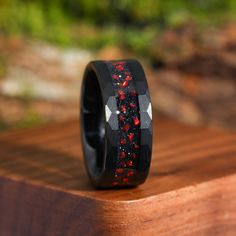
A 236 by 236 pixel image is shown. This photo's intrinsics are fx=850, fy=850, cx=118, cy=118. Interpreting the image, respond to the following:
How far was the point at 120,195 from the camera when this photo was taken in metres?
1.73

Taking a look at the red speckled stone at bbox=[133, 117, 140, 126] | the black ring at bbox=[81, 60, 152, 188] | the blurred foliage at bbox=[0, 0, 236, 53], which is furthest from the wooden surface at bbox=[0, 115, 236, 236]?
the blurred foliage at bbox=[0, 0, 236, 53]

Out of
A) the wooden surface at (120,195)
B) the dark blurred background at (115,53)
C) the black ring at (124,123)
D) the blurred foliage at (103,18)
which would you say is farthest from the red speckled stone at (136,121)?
the blurred foliage at (103,18)

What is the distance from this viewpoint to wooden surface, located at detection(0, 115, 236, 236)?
1.71 m

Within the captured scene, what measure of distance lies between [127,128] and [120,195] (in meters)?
0.15

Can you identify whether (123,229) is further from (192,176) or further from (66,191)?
(192,176)

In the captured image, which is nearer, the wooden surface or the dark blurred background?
the wooden surface

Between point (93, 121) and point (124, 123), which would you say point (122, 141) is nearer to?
point (124, 123)

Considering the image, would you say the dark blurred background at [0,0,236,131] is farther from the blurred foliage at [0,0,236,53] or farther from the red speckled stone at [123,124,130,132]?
the red speckled stone at [123,124,130,132]

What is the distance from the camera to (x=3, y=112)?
11.3 feet

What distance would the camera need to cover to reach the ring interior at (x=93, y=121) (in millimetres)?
1872

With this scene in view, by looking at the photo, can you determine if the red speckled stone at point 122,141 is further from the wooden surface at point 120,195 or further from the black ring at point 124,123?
the wooden surface at point 120,195

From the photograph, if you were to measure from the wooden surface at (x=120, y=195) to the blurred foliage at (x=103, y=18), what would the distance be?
178cm

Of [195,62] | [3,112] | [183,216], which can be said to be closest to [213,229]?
[183,216]

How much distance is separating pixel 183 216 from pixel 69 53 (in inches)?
83.8
